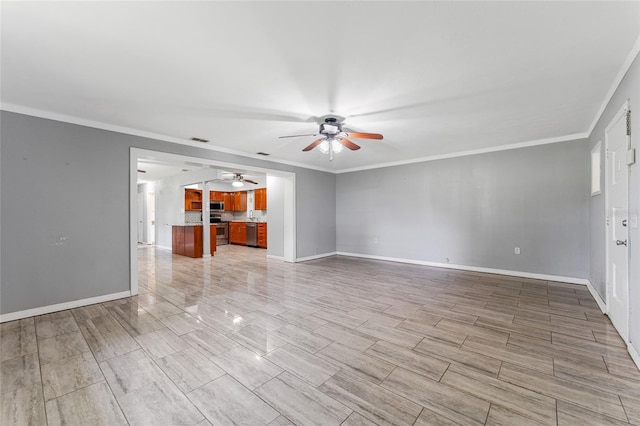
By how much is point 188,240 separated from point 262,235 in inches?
101

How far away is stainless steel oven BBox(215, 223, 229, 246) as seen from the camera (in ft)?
34.7

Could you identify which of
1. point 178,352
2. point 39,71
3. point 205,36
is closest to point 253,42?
point 205,36

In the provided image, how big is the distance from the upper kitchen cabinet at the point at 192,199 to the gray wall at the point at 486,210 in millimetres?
5529

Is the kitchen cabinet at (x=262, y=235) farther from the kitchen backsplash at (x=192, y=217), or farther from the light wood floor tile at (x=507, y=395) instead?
the light wood floor tile at (x=507, y=395)

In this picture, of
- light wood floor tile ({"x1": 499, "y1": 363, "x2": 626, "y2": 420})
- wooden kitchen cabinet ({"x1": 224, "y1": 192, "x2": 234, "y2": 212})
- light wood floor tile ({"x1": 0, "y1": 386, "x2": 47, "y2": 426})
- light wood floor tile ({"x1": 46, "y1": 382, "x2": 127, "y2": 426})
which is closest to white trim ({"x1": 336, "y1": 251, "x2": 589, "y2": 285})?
light wood floor tile ({"x1": 499, "y1": 363, "x2": 626, "y2": 420})

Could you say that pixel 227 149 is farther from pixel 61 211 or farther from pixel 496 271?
pixel 496 271

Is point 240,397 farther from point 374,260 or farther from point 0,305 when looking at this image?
point 374,260

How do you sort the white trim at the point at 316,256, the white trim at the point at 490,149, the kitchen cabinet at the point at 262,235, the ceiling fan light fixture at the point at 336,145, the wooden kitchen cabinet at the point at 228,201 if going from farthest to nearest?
the wooden kitchen cabinet at the point at 228,201 < the kitchen cabinet at the point at 262,235 < the white trim at the point at 316,256 < the white trim at the point at 490,149 < the ceiling fan light fixture at the point at 336,145

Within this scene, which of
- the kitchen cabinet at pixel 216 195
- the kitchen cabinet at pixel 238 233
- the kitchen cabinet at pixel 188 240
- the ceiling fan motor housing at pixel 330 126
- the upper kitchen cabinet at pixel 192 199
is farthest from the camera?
the kitchen cabinet at pixel 216 195

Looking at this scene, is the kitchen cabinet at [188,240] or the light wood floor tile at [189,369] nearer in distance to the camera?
the light wood floor tile at [189,369]

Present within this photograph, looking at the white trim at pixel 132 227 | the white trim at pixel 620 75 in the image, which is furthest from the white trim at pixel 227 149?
the white trim at pixel 620 75

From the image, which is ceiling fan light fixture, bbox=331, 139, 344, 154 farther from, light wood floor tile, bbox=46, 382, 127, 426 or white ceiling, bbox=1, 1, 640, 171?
light wood floor tile, bbox=46, 382, 127, 426

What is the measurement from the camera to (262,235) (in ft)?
30.6

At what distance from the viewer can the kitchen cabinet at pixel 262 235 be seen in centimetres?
927
